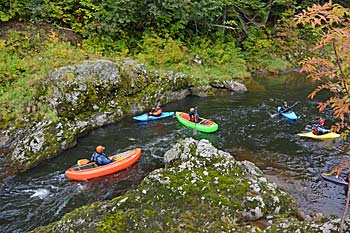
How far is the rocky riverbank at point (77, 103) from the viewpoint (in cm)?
1178

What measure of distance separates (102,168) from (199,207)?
512cm

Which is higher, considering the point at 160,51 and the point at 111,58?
the point at 111,58

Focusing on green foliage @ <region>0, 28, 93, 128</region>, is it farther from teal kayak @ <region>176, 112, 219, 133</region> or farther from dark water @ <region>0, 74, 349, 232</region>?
teal kayak @ <region>176, 112, 219, 133</region>

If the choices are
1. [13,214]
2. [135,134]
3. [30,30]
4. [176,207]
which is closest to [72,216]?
[176,207]

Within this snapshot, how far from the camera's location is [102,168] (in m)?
10.6

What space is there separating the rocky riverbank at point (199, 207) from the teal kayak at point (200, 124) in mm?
6406

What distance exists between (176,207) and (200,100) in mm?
12519

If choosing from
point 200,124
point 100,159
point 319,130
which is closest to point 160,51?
point 200,124

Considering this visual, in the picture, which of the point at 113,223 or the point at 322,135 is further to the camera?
the point at 322,135

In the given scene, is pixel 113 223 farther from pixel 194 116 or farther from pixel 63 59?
pixel 63 59

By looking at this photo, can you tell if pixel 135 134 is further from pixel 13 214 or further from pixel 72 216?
pixel 72 216

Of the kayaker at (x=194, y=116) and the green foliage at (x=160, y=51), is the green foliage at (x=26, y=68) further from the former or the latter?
the kayaker at (x=194, y=116)

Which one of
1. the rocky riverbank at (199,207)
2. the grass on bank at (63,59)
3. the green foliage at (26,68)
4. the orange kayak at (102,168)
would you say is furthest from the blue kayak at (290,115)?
the green foliage at (26,68)

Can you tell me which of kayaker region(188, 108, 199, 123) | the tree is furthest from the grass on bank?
the tree
